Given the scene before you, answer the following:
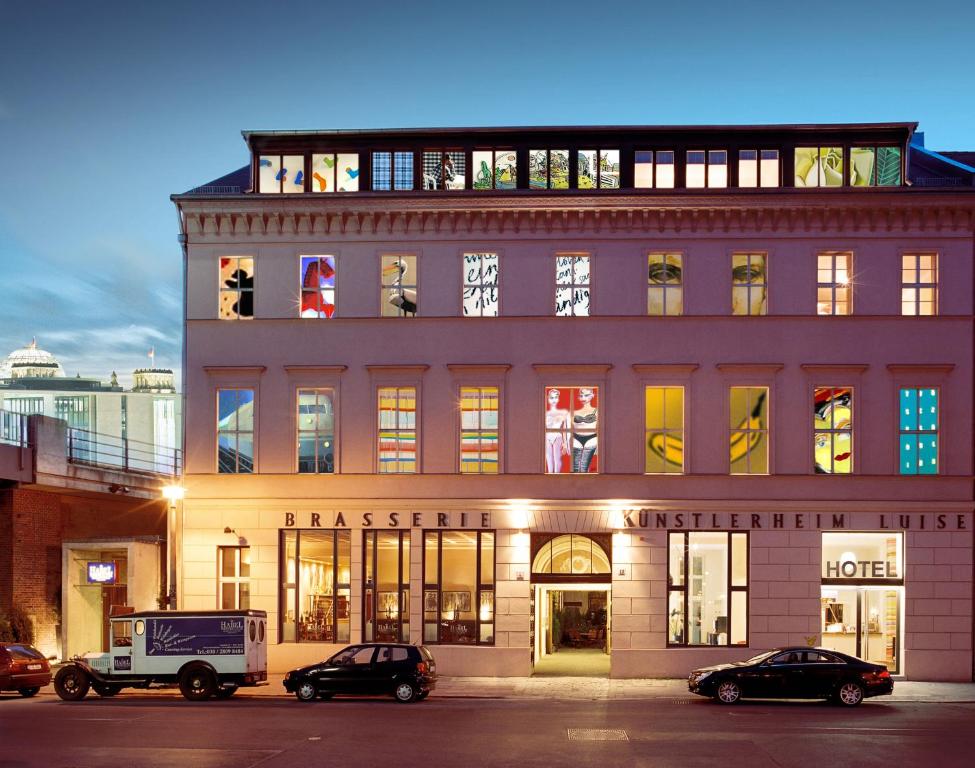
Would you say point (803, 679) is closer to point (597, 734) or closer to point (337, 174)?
point (597, 734)

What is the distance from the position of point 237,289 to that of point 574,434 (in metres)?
11.2

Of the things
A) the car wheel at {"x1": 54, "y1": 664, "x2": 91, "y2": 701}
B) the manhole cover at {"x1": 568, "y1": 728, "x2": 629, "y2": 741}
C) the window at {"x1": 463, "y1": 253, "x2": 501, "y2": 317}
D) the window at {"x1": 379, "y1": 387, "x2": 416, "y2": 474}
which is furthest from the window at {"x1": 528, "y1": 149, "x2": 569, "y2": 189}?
the car wheel at {"x1": 54, "y1": 664, "x2": 91, "y2": 701}

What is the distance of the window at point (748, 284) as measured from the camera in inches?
1250

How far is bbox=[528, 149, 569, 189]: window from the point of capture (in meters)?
32.7

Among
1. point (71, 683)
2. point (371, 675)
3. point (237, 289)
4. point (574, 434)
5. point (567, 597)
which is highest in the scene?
point (237, 289)

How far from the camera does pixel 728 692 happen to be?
25500mm

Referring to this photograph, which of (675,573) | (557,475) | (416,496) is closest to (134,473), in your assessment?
(416,496)

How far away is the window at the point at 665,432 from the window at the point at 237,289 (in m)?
12.5

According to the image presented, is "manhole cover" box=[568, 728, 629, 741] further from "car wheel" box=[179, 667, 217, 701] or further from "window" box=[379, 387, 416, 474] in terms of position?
"window" box=[379, 387, 416, 474]

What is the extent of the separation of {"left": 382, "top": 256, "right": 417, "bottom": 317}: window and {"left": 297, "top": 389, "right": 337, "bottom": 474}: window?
10.4 feet

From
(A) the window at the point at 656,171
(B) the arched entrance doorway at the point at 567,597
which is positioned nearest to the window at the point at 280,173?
(A) the window at the point at 656,171

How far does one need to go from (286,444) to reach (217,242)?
259 inches

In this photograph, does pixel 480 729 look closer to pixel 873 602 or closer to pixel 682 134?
pixel 873 602

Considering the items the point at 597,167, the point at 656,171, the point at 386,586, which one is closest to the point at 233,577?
the point at 386,586
